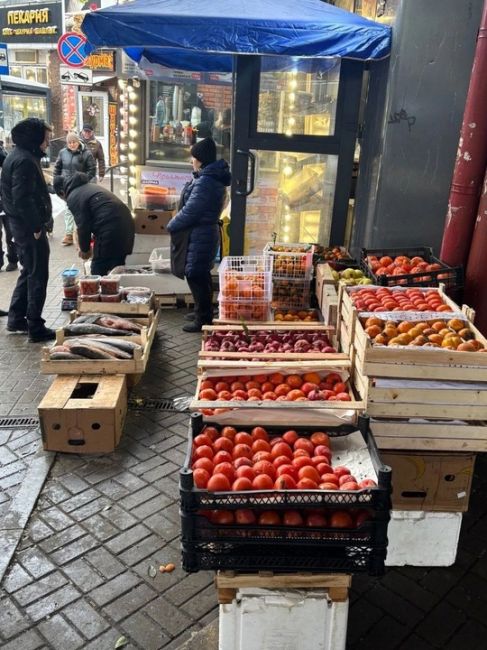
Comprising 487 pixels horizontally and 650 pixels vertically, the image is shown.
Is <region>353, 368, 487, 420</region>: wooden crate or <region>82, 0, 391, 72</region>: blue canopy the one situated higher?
<region>82, 0, 391, 72</region>: blue canopy

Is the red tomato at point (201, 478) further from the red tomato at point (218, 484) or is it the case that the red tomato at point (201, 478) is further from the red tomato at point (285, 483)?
the red tomato at point (285, 483)

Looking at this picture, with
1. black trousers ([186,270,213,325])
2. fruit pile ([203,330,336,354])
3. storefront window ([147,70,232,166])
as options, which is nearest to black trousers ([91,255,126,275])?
black trousers ([186,270,213,325])

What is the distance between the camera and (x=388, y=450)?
10.9 feet

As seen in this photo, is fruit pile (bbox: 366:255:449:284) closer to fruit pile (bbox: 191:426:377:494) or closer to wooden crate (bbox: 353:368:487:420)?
wooden crate (bbox: 353:368:487:420)

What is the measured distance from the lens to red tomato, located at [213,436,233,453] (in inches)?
112

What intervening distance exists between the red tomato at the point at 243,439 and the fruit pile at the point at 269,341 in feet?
3.51

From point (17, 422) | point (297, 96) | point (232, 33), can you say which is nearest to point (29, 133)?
point (232, 33)

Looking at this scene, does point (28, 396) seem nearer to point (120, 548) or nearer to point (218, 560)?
point (120, 548)

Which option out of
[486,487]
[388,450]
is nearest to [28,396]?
[388,450]

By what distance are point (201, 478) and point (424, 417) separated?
4.41 feet

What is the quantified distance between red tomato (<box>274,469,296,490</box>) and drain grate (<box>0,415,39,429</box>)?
10.1 feet

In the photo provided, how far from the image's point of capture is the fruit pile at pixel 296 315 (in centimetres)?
502

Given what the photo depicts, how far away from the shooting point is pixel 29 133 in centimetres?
618

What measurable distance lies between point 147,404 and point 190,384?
0.56 m
